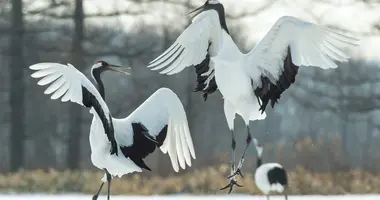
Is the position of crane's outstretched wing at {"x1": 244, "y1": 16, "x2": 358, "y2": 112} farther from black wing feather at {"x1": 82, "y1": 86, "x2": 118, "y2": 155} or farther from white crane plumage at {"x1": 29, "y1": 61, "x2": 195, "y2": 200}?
black wing feather at {"x1": 82, "y1": 86, "x2": 118, "y2": 155}

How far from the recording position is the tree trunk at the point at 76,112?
32.7 feet

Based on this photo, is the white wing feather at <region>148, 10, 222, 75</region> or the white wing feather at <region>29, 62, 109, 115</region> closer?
the white wing feather at <region>29, 62, 109, 115</region>

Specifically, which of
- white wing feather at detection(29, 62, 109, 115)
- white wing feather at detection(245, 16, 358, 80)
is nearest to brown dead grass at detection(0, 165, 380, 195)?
white wing feather at detection(245, 16, 358, 80)

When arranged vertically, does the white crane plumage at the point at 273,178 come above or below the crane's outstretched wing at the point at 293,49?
below

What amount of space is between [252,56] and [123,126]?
108cm

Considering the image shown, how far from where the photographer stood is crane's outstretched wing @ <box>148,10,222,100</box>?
468cm

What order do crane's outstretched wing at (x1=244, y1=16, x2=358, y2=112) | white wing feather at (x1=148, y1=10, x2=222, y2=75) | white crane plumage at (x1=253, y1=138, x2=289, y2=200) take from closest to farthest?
crane's outstretched wing at (x1=244, y1=16, x2=358, y2=112), white wing feather at (x1=148, y1=10, x2=222, y2=75), white crane plumage at (x1=253, y1=138, x2=289, y2=200)

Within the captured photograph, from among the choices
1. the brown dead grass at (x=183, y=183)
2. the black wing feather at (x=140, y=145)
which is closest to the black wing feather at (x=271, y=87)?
the black wing feather at (x=140, y=145)

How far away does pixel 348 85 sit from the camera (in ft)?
39.0

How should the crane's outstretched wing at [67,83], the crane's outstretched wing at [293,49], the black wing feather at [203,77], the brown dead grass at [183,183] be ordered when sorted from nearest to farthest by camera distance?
the crane's outstretched wing at [67,83], the crane's outstretched wing at [293,49], the black wing feather at [203,77], the brown dead grass at [183,183]

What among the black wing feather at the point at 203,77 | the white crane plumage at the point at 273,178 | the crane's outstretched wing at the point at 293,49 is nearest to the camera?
the crane's outstretched wing at the point at 293,49

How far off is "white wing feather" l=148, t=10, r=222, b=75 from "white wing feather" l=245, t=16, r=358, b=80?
0.33m

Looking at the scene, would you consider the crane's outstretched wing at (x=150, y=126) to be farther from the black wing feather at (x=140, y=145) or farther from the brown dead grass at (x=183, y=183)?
the brown dead grass at (x=183, y=183)

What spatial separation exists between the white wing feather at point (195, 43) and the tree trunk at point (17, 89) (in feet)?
18.7
